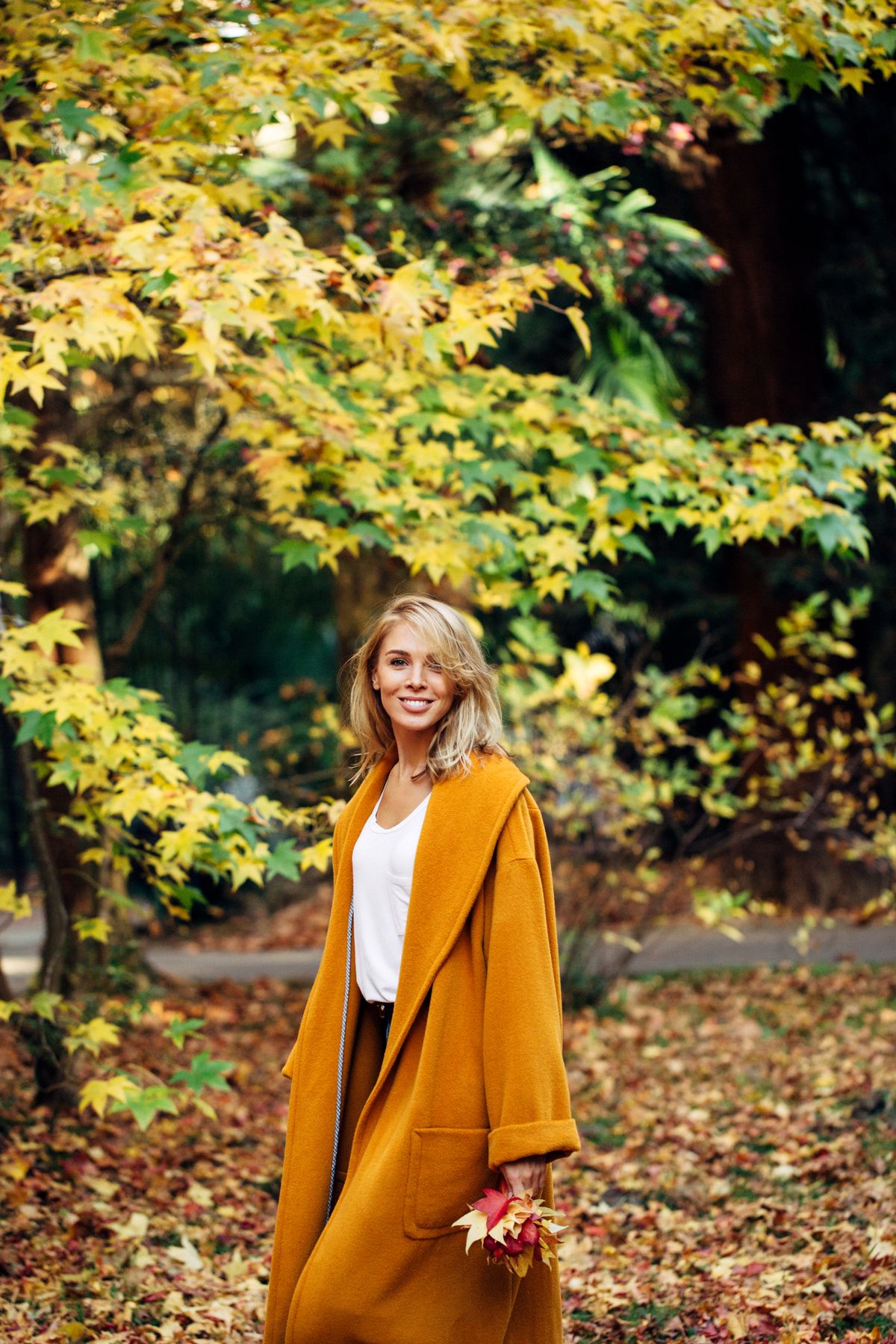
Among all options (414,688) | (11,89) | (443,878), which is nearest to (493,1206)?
(443,878)

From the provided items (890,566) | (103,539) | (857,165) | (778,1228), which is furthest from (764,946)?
(103,539)

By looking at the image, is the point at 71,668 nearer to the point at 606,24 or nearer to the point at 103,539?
the point at 103,539

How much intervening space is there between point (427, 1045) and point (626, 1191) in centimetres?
322

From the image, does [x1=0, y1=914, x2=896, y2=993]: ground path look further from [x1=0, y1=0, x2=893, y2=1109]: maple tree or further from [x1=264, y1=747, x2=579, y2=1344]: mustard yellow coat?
[x1=264, y1=747, x2=579, y2=1344]: mustard yellow coat

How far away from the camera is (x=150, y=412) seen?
9.14 metres

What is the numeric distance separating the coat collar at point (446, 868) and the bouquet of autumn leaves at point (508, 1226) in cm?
34

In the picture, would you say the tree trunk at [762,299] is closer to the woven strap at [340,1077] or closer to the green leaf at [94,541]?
the green leaf at [94,541]

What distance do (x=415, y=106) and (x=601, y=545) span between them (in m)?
3.74

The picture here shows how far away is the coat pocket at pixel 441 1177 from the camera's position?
99.2 inches

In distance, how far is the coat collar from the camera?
2.61 metres

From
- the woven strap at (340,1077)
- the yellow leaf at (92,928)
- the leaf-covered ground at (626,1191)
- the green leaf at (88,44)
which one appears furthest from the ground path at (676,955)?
the green leaf at (88,44)

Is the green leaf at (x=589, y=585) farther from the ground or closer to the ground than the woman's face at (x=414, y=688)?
closer to the ground

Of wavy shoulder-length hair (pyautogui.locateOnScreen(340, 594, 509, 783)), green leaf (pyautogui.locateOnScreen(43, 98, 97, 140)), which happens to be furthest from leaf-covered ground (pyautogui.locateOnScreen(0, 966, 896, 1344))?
green leaf (pyautogui.locateOnScreen(43, 98, 97, 140))

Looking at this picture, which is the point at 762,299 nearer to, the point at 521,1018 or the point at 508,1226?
the point at 521,1018
